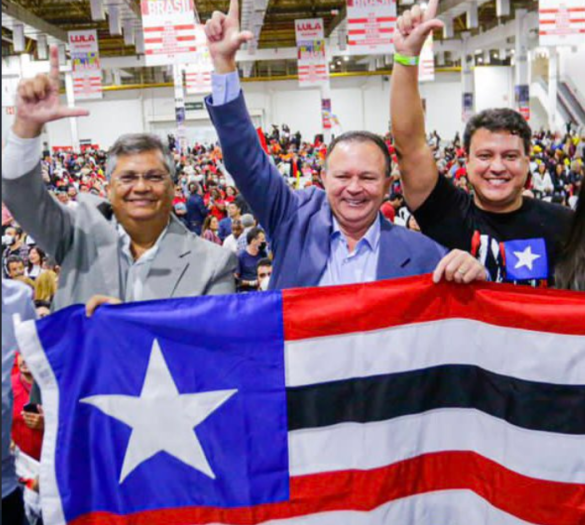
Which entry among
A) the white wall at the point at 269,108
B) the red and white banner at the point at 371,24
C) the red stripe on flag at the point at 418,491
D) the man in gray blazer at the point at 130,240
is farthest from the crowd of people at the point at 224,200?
the white wall at the point at 269,108

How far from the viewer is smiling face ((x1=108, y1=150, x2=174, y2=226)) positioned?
2361 mm

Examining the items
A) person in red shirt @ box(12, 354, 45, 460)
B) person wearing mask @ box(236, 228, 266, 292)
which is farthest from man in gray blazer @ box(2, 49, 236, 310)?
person wearing mask @ box(236, 228, 266, 292)

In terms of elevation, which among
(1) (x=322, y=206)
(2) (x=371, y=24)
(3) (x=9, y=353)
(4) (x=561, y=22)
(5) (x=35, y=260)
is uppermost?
(2) (x=371, y=24)

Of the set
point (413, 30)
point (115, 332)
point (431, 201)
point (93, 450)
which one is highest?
point (413, 30)

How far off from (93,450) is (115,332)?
1.25 feet

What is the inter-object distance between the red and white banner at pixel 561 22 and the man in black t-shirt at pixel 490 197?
13.3 meters

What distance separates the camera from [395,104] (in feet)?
8.92

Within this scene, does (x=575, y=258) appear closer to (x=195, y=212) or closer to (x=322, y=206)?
(x=322, y=206)

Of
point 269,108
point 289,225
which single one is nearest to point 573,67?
point 269,108

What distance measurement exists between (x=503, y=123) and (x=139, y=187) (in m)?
1.40

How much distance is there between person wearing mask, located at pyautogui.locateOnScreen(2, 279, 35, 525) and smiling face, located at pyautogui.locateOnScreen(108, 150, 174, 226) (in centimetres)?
41

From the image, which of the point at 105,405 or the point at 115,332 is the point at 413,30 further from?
the point at 105,405

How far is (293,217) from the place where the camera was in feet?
9.18

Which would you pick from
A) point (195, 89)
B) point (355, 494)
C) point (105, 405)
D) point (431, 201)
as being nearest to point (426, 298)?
point (431, 201)
